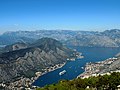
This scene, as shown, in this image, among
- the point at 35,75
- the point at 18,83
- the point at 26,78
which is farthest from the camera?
the point at 35,75

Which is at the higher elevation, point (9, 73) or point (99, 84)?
point (99, 84)

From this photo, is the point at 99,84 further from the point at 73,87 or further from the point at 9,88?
the point at 9,88

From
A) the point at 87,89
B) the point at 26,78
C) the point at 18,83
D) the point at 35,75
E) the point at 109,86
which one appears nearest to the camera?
the point at 87,89

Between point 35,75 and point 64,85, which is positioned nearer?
point 64,85

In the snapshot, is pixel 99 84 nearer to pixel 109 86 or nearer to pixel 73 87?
pixel 109 86

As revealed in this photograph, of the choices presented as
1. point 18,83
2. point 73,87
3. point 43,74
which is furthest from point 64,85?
point 43,74

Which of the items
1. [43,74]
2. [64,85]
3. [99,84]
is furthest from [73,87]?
[43,74]

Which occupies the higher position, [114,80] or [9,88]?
[114,80]

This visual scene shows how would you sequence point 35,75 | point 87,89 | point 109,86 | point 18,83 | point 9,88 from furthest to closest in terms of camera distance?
point 35,75
point 18,83
point 9,88
point 109,86
point 87,89

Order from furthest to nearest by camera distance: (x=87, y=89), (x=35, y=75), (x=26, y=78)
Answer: (x=35, y=75) < (x=26, y=78) < (x=87, y=89)
